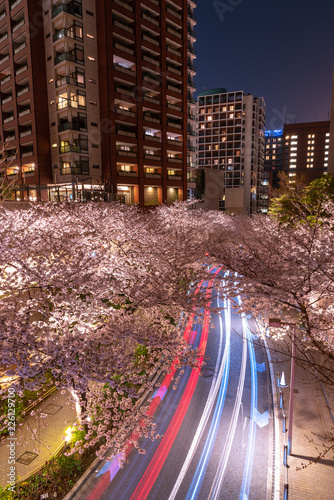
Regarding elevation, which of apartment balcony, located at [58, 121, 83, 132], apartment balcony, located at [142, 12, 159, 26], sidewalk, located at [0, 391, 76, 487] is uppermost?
apartment balcony, located at [142, 12, 159, 26]

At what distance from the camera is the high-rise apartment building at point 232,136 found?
91.6 m

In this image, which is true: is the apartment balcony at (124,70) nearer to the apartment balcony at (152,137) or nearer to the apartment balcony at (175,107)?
the apartment balcony at (175,107)

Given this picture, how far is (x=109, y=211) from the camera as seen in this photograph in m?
27.6

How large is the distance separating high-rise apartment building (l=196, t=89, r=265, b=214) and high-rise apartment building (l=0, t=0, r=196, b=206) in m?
44.7

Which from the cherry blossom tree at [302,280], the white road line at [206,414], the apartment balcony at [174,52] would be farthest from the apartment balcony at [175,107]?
the white road line at [206,414]

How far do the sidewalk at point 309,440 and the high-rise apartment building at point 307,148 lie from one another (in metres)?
131

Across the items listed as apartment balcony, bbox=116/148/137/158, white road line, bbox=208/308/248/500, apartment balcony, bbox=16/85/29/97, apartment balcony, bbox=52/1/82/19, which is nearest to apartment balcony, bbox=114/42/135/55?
apartment balcony, bbox=52/1/82/19

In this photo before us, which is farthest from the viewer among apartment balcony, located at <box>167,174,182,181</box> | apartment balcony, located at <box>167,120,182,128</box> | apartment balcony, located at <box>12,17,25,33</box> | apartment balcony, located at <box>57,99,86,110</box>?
apartment balcony, located at <box>167,174,182,181</box>

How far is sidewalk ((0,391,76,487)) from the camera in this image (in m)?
9.92

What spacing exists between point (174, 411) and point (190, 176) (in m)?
52.4

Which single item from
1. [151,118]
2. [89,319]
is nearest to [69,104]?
[151,118]

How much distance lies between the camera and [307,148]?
13012 centimetres

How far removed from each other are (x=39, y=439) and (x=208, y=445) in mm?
7187

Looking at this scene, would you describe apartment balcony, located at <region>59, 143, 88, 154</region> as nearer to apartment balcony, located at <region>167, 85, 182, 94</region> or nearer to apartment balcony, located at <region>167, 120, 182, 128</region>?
apartment balcony, located at <region>167, 120, 182, 128</region>
